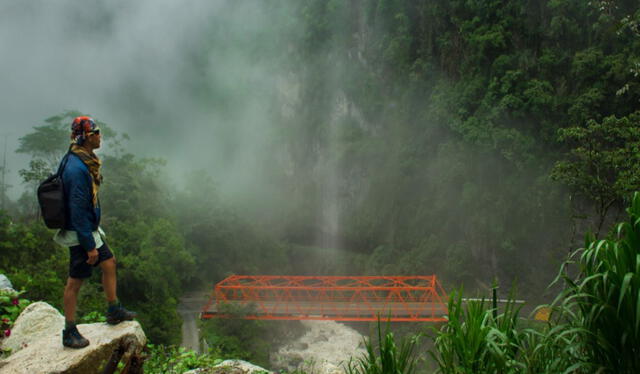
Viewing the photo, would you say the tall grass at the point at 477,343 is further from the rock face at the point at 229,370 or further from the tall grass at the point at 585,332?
the rock face at the point at 229,370

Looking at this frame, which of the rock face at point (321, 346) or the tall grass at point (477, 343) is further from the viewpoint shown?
the rock face at point (321, 346)

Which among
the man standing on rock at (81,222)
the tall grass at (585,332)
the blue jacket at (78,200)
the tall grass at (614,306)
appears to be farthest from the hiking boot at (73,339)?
the tall grass at (614,306)

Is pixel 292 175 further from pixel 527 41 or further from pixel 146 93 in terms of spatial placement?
pixel 146 93

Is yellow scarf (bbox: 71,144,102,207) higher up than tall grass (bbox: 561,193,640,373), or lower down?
higher up

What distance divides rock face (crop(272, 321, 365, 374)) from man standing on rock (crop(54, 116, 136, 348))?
12507 millimetres

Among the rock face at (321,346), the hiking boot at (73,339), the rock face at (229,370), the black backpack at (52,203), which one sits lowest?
the rock face at (321,346)

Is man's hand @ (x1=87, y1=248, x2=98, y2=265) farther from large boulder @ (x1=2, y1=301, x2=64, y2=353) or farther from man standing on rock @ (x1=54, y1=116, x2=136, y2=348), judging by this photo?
large boulder @ (x1=2, y1=301, x2=64, y2=353)

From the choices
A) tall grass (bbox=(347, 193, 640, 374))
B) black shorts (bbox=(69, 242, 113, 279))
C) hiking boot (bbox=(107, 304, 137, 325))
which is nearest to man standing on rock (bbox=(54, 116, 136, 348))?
black shorts (bbox=(69, 242, 113, 279))

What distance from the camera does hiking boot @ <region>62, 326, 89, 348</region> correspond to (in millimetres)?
2447

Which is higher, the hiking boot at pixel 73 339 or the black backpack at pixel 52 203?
the black backpack at pixel 52 203

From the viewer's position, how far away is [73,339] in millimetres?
2457

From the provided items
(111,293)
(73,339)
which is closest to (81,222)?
(111,293)

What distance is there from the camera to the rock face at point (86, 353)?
2.32m

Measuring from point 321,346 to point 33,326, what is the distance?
13.9m
